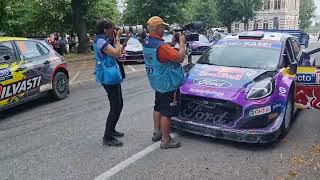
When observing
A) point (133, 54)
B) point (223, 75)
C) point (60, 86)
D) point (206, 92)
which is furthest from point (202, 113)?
point (133, 54)

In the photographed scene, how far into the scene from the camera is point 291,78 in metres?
6.43

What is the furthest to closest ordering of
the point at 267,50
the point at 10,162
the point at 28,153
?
the point at 267,50
the point at 28,153
the point at 10,162

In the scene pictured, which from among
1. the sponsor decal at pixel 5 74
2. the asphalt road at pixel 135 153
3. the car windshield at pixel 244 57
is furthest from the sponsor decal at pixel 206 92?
the sponsor decal at pixel 5 74

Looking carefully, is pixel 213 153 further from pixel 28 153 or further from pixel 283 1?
pixel 283 1

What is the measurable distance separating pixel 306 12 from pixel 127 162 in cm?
11196

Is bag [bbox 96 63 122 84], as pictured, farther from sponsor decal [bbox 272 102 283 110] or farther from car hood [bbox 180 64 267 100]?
sponsor decal [bbox 272 102 283 110]

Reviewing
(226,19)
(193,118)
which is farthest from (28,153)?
(226,19)

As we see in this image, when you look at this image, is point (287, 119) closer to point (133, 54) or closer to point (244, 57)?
point (244, 57)

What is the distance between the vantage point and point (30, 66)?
27.7 feet

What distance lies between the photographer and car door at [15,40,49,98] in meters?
8.24

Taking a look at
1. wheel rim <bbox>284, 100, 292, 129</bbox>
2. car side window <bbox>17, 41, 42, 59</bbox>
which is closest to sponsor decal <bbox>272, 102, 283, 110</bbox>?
wheel rim <bbox>284, 100, 292, 129</bbox>

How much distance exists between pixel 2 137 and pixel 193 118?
3.00m

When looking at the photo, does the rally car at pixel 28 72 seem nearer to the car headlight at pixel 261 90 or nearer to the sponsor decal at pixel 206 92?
the sponsor decal at pixel 206 92

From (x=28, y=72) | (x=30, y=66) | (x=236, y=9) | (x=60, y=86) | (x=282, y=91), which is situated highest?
(x=236, y=9)
